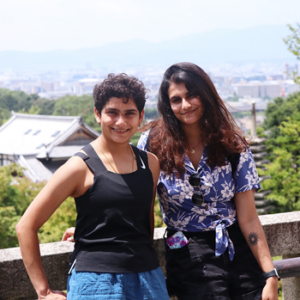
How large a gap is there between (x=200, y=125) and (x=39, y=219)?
105cm

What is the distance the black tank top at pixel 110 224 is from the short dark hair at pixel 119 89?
0.86ft

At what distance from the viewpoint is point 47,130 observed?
36469 mm

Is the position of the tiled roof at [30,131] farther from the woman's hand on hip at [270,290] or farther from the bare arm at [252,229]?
the woman's hand on hip at [270,290]

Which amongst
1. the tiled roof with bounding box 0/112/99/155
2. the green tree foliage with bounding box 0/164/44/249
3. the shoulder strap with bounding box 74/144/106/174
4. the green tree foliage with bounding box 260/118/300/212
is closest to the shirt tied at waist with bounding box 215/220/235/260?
the shoulder strap with bounding box 74/144/106/174

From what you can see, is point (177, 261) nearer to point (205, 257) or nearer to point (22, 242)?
point (205, 257)

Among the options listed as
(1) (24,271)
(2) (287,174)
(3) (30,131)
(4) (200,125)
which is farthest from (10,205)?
(3) (30,131)

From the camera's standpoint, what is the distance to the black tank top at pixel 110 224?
1.77 m

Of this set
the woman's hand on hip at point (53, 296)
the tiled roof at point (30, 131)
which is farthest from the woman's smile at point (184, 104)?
the tiled roof at point (30, 131)

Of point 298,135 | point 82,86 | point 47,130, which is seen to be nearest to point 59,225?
point 298,135

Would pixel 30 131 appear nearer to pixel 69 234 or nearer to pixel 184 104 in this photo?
pixel 69 234

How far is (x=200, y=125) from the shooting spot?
7.52 feet

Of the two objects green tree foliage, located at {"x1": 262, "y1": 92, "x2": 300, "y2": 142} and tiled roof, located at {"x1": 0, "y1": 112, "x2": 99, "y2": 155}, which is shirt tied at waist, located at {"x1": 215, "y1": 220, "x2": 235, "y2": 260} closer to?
green tree foliage, located at {"x1": 262, "y1": 92, "x2": 300, "y2": 142}

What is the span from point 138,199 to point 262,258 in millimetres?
818

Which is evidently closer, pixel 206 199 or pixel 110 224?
pixel 110 224
